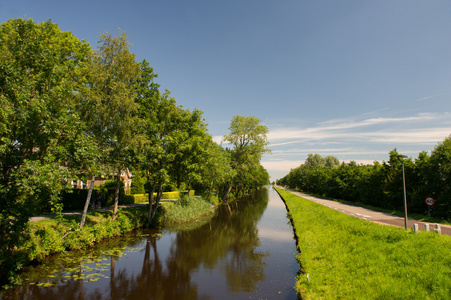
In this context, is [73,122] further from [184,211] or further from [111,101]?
[184,211]

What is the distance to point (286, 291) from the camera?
35.0 ft

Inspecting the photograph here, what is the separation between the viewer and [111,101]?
16.6 meters

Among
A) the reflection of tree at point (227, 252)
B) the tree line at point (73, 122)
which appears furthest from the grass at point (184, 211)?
the reflection of tree at point (227, 252)

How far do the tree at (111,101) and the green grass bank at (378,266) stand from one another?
15230mm

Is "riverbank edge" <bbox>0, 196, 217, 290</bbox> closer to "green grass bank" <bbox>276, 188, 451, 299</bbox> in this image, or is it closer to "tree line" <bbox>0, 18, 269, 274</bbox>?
"tree line" <bbox>0, 18, 269, 274</bbox>

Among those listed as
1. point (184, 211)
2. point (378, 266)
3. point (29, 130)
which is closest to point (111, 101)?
point (29, 130)

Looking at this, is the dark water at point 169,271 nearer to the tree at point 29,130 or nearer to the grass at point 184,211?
the tree at point 29,130

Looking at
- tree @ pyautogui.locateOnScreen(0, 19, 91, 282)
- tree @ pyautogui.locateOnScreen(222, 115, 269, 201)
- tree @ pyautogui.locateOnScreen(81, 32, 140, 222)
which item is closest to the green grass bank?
tree @ pyautogui.locateOnScreen(0, 19, 91, 282)

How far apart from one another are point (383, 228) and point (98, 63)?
74.3 feet

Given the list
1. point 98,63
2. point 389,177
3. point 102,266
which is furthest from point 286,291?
point 389,177

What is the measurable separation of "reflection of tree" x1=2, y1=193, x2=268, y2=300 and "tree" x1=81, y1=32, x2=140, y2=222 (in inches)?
290

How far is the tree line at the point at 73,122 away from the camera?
9555 millimetres

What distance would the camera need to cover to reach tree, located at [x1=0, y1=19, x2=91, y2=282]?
9.23 m

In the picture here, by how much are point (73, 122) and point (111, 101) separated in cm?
588
